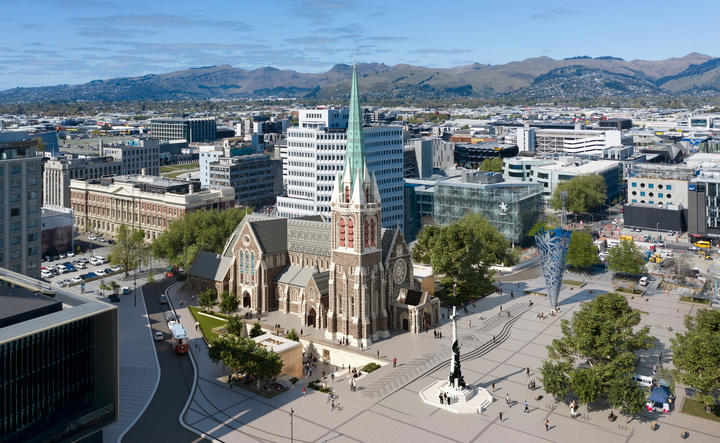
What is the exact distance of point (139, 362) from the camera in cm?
8525

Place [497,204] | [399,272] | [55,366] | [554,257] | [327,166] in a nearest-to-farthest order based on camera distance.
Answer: [55,366] < [399,272] < [554,257] < [327,166] < [497,204]

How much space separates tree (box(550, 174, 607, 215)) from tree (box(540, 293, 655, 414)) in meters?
113

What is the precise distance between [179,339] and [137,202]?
82126 mm

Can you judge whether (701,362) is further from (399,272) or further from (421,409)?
(399,272)

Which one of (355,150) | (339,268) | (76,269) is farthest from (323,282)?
(76,269)

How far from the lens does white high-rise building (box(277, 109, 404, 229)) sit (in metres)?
157

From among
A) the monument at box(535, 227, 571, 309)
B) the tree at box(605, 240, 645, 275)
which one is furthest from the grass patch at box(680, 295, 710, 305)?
the monument at box(535, 227, 571, 309)

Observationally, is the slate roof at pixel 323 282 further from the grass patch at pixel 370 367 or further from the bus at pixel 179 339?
the bus at pixel 179 339

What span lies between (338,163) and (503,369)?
82.8m

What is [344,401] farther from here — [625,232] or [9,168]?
[625,232]

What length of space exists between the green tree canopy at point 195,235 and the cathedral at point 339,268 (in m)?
11.8

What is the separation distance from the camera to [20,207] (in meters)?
104

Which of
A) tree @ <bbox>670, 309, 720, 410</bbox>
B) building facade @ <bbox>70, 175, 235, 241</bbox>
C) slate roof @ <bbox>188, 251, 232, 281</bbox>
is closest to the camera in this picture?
tree @ <bbox>670, 309, 720, 410</bbox>

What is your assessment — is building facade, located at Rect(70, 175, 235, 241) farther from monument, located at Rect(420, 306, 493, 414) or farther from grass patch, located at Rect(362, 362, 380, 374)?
monument, located at Rect(420, 306, 493, 414)
